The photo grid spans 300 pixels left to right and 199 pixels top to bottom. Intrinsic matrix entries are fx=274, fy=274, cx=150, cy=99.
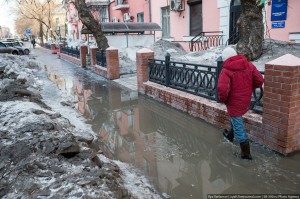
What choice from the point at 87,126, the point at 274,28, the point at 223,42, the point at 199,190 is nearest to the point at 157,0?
the point at 223,42

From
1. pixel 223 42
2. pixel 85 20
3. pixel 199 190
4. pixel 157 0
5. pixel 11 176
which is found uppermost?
pixel 157 0

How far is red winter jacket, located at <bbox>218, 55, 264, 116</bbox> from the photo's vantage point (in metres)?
A: 3.73

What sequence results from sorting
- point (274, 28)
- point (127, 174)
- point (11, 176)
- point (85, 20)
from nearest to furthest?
1. point (11, 176)
2. point (127, 174)
3. point (274, 28)
4. point (85, 20)

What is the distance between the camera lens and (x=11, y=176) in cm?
297

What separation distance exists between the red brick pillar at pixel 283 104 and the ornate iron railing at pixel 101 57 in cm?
960

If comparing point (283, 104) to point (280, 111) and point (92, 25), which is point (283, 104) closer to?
point (280, 111)

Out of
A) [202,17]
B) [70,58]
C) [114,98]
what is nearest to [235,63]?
[114,98]

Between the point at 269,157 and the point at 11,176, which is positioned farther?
the point at 269,157

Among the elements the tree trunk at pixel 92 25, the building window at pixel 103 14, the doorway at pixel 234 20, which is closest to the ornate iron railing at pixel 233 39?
the doorway at pixel 234 20

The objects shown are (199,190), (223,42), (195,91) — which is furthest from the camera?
(223,42)

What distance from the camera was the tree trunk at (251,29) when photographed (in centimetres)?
759

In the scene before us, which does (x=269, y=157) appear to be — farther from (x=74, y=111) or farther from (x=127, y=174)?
(x=74, y=111)

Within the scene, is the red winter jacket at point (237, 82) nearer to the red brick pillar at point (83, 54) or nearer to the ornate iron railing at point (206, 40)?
the ornate iron railing at point (206, 40)

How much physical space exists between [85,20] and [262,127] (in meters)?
12.4
